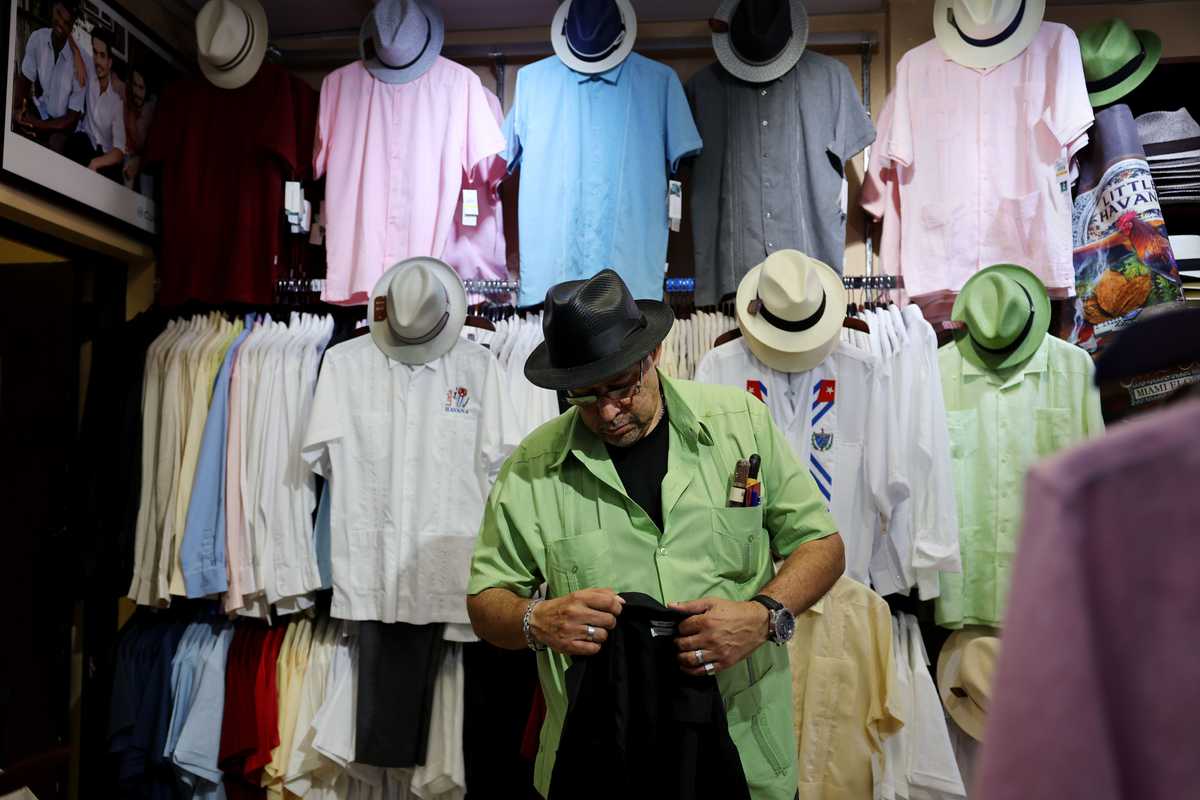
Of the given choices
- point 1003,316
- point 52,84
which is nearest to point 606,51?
point 1003,316

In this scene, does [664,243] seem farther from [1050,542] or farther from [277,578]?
[1050,542]

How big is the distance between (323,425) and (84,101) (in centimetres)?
162

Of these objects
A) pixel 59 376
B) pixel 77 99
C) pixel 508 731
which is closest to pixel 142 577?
pixel 59 376

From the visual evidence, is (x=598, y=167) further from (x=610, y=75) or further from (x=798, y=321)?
(x=798, y=321)

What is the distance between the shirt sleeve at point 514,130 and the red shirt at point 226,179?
889mm

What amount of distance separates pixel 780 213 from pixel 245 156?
2225 millimetres

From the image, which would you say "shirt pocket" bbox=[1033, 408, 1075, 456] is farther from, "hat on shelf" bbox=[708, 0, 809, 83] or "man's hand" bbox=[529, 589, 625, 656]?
"man's hand" bbox=[529, 589, 625, 656]

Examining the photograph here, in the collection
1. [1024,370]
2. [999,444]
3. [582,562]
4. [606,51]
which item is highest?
[606,51]

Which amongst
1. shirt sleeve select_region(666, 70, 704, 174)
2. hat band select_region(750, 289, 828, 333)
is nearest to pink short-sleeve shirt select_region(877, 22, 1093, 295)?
hat band select_region(750, 289, 828, 333)

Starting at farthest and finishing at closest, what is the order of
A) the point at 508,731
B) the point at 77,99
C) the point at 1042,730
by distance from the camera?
the point at 77,99 < the point at 508,731 < the point at 1042,730

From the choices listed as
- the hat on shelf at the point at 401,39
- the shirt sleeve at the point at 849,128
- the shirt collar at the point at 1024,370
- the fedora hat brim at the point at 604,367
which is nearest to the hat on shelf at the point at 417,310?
the hat on shelf at the point at 401,39

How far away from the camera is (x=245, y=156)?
3654 millimetres

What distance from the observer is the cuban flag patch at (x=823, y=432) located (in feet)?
9.82

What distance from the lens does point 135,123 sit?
3.74 metres
